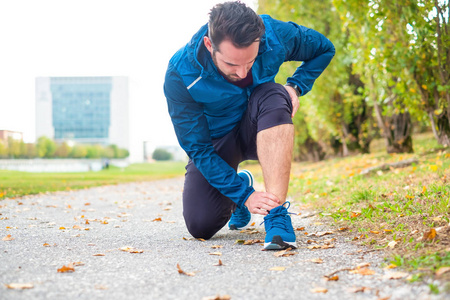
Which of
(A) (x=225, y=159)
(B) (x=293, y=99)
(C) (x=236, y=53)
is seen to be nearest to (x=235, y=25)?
(C) (x=236, y=53)

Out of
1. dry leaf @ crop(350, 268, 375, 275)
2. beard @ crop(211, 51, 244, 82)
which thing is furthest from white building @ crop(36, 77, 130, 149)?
dry leaf @ crop(350, 268, 375, 275)

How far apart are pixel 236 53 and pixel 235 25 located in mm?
148

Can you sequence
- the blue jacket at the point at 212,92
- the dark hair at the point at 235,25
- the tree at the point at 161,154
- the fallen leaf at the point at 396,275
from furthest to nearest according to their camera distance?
1. the tree at the point at 161,154
2. the blue jacket at the point at 212,92
3. the dark hair at the point at 235,25
4. the fallen leaf at the point at 396,275

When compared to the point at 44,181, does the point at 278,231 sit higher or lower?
higher

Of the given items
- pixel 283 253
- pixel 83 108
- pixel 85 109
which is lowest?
pixel 283 253

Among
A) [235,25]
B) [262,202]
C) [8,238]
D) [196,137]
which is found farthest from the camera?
[8,238]

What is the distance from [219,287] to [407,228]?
1.35m

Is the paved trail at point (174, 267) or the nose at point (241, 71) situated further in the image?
the nose at point (241, 71)

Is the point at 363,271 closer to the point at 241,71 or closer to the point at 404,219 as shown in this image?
the point at 404,219

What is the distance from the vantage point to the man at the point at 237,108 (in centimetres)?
228

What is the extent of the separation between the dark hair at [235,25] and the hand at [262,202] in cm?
86

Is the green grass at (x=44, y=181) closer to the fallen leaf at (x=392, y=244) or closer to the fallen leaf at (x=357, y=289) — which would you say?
the fallen leaf at (x=392, y=244)

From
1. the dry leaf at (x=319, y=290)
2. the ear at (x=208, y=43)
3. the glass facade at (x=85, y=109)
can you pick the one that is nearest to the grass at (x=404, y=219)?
the dry leaf at (x=319, y=290)

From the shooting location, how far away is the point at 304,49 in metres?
2.98
